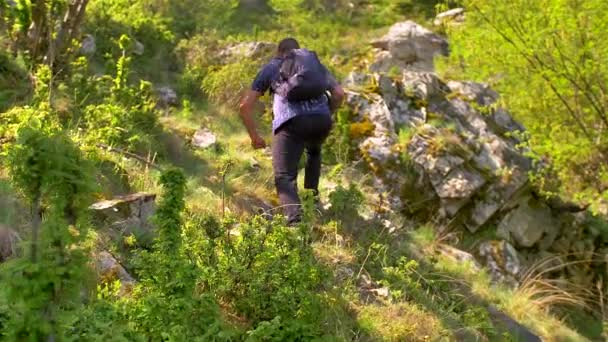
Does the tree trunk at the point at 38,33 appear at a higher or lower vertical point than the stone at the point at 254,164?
higher

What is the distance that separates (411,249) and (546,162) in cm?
370

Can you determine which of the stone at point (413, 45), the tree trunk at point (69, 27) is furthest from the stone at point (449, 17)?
the tree trunk at point (69, 27)

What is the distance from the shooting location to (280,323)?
3438mm

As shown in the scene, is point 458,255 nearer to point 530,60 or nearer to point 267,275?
point 267,275

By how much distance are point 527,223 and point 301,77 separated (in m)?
4.66

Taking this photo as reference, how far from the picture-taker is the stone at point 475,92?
9305mm

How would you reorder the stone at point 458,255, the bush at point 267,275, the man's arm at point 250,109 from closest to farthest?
the bush at point 267,275, the man's arm at point 250,109, the stone at point 458,255

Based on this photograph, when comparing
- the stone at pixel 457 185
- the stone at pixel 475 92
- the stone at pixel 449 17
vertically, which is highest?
the stone at pixel 449 17

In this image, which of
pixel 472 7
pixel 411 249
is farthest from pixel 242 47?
pixel 411 249

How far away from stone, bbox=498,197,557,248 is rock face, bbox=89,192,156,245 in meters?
4.85

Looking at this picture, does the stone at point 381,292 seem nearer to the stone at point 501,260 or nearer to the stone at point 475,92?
the stone at point 501,260

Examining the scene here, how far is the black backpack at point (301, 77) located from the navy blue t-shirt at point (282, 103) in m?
Answer: 0.05

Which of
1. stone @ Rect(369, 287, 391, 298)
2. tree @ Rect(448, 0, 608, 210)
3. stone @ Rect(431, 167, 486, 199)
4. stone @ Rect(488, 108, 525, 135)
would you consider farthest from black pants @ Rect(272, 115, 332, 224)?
stone @ Rect(488, 108, 525, 135)

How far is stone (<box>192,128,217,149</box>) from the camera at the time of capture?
7.17 m
